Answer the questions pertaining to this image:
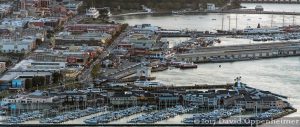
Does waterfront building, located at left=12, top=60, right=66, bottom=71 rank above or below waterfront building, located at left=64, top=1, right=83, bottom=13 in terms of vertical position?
below

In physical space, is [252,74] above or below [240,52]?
below

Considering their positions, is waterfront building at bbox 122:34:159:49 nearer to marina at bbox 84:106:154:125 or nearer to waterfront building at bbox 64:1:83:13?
waterfront building at bbox 64:1:83:13

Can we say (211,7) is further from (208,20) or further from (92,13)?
(92,13)

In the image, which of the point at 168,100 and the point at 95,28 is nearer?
the point at 168,100

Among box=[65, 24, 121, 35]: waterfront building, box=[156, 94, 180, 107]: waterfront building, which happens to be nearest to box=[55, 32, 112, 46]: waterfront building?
box=[65, 24, 121, 35]: waterfront building

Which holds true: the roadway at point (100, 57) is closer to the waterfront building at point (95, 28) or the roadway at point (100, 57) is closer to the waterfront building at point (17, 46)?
the waterfront building at point (95, 28)

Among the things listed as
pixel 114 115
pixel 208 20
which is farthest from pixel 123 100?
pixel 208 20

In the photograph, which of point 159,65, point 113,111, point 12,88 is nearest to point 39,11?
point 159,65

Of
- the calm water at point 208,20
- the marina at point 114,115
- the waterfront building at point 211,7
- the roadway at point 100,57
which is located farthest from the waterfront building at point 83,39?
the waterfront building at point 211,7
